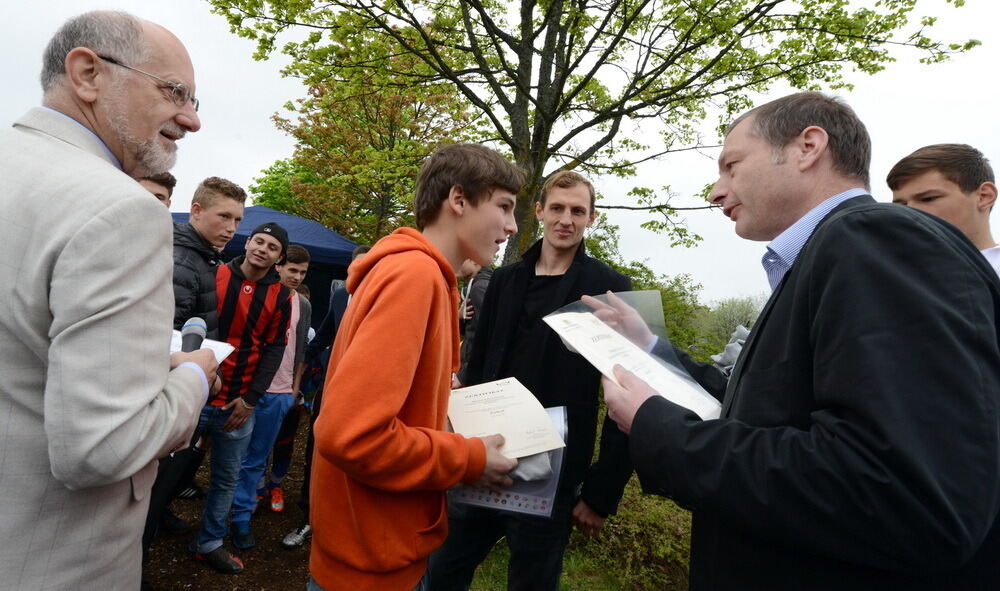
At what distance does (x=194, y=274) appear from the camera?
3.28 metres

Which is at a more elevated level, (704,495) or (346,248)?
(704,495)

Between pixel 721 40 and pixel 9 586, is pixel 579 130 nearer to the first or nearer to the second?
pixel 721 40

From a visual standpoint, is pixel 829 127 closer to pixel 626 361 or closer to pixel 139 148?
pixel 626 361

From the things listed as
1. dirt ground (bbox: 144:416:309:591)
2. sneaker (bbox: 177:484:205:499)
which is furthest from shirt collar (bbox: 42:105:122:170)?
sneaker (bbox: 177:484:205:499)

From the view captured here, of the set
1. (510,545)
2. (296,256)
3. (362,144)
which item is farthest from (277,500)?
(362,144)

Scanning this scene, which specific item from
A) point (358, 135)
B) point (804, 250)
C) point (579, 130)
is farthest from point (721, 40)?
point (358, 135)

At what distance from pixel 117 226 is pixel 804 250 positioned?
1.57 metres

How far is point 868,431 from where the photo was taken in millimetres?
869

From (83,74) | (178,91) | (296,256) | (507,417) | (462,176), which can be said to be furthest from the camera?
(296,256)

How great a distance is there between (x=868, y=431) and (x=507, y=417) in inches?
41.3

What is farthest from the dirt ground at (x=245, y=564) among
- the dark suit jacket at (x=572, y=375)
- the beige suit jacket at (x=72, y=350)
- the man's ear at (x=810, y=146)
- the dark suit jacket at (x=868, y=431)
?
the man's ear at (x=810, y=146)

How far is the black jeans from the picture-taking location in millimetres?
2342

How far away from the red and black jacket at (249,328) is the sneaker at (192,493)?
1717 mm

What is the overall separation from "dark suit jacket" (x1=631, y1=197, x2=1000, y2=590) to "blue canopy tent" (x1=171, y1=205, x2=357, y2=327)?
10684mm
